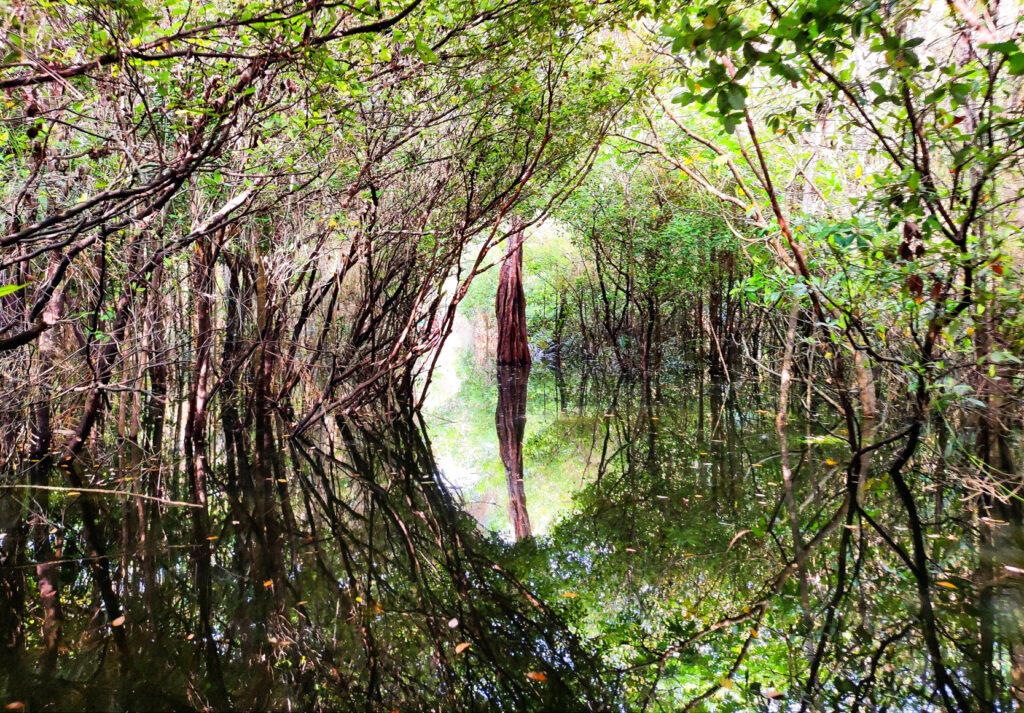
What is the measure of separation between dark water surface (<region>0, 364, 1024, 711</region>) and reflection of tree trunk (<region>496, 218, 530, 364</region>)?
11.0 meters

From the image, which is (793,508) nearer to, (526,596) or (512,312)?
(526,596)

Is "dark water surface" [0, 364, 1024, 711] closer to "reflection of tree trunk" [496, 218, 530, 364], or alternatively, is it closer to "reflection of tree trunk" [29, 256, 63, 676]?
"reflection of tree trunk" [29, 256, 63, 676]

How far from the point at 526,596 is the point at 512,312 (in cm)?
1432

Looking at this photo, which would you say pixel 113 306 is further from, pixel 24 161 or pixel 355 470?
pixel 355 470

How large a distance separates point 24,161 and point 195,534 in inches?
128

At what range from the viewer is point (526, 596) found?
Result: 373cm

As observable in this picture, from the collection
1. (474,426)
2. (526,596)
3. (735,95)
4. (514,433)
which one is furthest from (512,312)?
(735,95)

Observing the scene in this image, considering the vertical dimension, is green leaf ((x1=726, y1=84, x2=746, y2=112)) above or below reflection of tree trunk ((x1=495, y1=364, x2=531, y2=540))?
above

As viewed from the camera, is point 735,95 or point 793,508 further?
point 793,508

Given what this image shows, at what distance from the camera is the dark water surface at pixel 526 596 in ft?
9.09

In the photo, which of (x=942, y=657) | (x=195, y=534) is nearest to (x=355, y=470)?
(x=195, y=534)

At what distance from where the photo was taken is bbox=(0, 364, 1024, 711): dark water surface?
277 centimetres

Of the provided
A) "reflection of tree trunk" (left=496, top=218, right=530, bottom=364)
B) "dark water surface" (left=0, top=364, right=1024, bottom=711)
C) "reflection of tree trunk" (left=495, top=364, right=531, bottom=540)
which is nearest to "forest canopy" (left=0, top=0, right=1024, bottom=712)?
"dark water surface" (left=0, top=364, right=1024, bottom=711)

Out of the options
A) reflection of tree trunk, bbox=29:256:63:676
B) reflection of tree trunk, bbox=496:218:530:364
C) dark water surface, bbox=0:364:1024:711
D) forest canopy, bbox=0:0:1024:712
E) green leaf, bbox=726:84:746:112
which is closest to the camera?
green leaf, bbox=726:84:746:112
